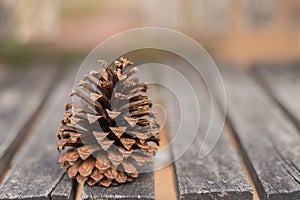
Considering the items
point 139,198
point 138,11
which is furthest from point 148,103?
point 138,11

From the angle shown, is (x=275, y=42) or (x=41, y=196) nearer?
(x=41, y=196)

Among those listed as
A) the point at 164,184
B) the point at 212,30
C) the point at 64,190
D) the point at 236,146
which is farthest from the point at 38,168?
the point at 212,30

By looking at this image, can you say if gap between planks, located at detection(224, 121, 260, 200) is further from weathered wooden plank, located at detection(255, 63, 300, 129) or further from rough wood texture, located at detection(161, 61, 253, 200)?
weathered wooden plank, located at detection(255, 63, 300, 129)

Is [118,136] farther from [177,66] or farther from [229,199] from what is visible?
[177,66]

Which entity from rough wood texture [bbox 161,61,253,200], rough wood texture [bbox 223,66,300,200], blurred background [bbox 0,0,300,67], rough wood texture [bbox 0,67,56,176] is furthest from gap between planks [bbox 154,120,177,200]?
blurred background [bbox 0,0,300,67]

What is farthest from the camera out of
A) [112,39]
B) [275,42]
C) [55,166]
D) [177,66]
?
[112,39]

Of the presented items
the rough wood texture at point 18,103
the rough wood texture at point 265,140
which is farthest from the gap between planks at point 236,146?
the rough wood texture at point 18,103

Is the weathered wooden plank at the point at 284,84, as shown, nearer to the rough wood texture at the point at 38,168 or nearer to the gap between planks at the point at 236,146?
the gap between planks at the point at 236,146
